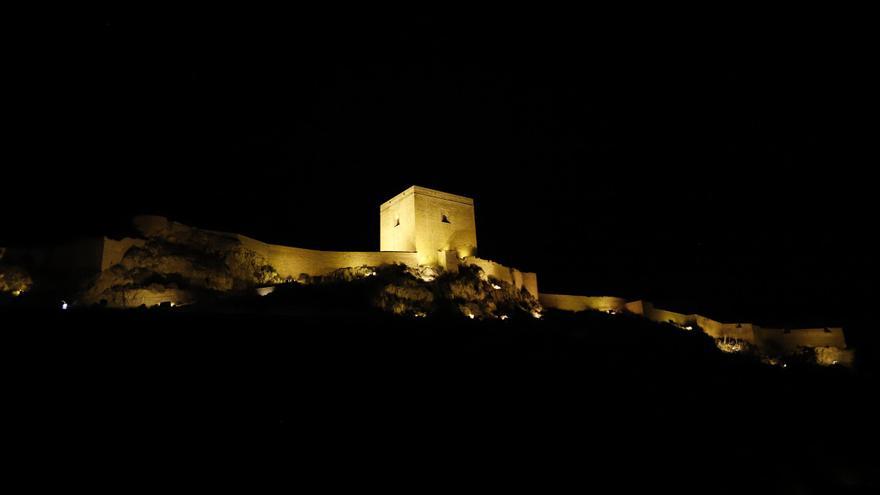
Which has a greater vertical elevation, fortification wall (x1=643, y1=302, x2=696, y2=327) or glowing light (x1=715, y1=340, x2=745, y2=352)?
fortification wall (x1=643, y1=302, x2=696, y2=327)

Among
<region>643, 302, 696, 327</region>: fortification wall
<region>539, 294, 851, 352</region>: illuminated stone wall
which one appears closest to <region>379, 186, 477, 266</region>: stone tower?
<region>539, 294, 851, 352</region>: illuminated stone wall

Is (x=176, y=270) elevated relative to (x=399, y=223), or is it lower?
lower

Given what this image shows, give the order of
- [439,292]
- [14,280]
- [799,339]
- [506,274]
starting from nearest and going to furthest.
Result: [14,280], [439,292], [506,274], [799,339]

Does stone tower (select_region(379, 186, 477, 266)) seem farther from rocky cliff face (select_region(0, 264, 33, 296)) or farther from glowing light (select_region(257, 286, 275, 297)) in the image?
rocky cliff face (select_region(0, 264, 33, 296))

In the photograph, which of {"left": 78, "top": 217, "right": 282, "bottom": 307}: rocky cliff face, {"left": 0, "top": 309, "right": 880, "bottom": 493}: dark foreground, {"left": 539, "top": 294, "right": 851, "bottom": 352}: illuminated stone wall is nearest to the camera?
Answer: {"left": 0, "top": 309, "right": 880, "bottom": 493}: dark foreground

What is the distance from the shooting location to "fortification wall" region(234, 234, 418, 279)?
25828 mm

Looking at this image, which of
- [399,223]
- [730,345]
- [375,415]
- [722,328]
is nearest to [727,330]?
[722,328]

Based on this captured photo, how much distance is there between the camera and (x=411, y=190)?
108 feet

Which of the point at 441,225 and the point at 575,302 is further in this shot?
the point at 575,302

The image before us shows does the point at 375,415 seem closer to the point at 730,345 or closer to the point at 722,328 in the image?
the point at 730,345

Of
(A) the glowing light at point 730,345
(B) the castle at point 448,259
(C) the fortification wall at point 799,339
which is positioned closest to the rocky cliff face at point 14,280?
(B) the castle at point 448,259

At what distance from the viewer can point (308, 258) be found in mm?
27359

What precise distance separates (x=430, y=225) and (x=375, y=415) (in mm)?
24760

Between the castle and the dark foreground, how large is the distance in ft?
43.3
